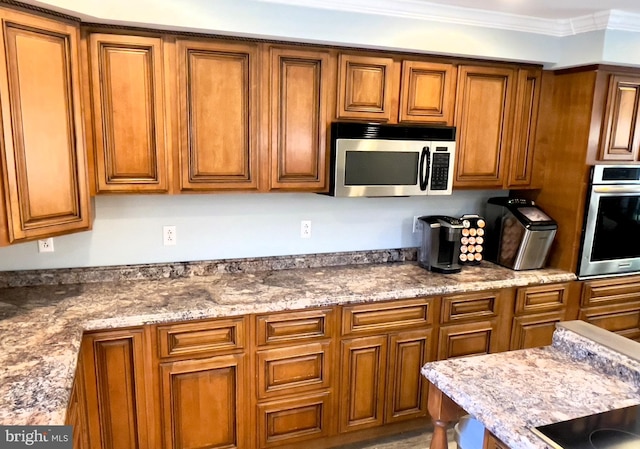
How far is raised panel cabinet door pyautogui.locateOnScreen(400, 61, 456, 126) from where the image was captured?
2641 mm

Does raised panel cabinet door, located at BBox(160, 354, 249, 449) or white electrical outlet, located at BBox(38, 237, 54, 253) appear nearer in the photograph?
raised panel cabinet door, located at BBox(160, 354, 249, 449)

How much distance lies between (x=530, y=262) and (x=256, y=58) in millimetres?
2124

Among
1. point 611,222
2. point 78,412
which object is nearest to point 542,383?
point 78,412

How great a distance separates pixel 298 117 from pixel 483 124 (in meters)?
1.23

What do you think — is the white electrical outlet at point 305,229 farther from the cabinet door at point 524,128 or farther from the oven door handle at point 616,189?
the oven door handle at point 616,189

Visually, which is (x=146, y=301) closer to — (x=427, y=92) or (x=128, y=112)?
(x=128, y=112)

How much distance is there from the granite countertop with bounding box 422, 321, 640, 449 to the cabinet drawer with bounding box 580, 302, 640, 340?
1.54 metres

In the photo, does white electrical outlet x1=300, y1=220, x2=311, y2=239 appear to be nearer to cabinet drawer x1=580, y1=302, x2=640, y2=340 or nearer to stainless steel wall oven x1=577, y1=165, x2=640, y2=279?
stainless steel wall oven x1=577, y1=165, x2=640, y2=279

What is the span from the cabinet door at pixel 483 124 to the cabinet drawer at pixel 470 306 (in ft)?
2.33

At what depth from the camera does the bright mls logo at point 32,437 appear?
1248mm

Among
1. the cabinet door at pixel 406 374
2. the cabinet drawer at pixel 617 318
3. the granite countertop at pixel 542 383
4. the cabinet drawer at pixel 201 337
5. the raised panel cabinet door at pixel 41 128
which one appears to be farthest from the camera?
the cabinet drawer at pixel 617 318

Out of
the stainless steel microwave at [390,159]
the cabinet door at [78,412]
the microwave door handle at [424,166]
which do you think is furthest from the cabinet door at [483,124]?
the cabinet door at [78,412]

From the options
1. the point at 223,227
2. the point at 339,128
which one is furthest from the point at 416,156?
the point at 223,227

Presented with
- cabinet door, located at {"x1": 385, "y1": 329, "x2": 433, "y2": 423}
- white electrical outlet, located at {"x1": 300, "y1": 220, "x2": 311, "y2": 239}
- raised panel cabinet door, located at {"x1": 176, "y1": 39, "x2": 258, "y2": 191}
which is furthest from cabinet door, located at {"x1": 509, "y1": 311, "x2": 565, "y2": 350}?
raised panel cabinet door, located at {"x1": 176, "y1": 39, "x2": 258, "y2": 191}
